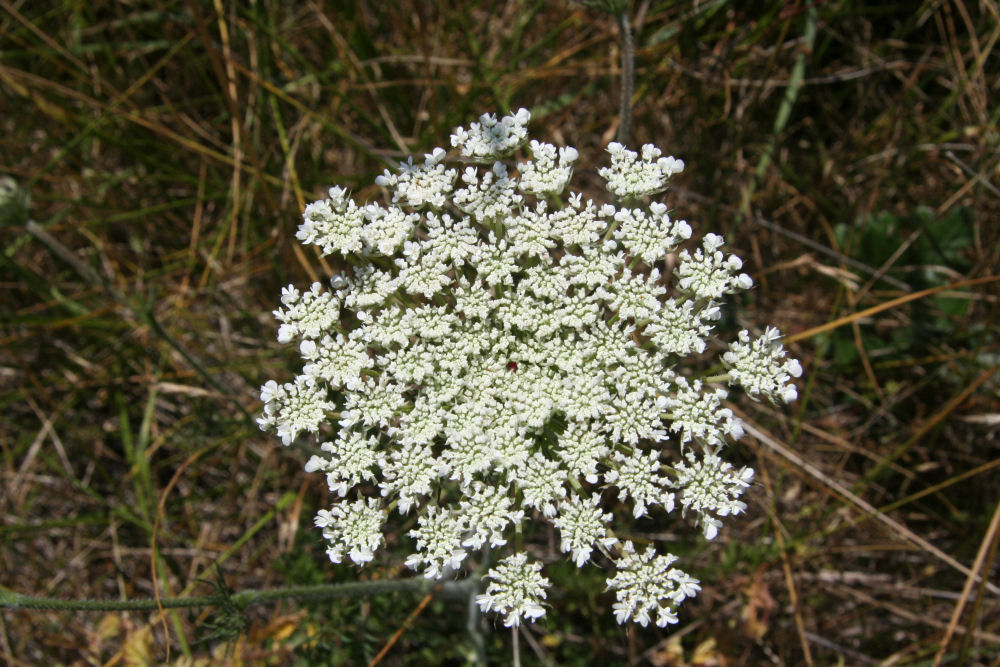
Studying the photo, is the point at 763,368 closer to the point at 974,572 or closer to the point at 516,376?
the point at 516,376

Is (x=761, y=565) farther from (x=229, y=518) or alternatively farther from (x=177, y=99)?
(x=177, y=99)

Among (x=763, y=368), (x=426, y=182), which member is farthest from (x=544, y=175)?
(x=763, y=368)

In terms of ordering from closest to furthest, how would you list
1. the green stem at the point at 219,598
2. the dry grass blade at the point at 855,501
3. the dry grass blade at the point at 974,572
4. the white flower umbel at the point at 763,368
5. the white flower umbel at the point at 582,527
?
the green stem at the point at 219,598
the white flower umbel at the point at 582,527
the white flower umbel at the point at 763,368
the dry grass blade at the point at 974,572
the dry grass blade at the point at 855,501

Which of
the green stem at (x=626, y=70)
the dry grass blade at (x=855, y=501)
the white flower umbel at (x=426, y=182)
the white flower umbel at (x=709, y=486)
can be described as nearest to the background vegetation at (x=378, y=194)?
the dry grass blade at (x=855, y=501)

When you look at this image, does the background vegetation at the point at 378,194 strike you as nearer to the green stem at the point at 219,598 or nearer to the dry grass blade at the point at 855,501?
the dry grass blade at the point at 855,501

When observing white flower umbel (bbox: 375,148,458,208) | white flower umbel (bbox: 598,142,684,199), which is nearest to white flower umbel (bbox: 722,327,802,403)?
white flower umbel (bbox: 598,142,684,199)

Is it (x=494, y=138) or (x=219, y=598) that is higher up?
(x=494, y=138)
